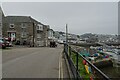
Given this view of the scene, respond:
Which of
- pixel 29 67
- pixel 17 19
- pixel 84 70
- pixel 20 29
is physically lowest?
pixel 29 67

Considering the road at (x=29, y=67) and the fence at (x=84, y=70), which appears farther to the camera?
the road at (x=29, y=67)

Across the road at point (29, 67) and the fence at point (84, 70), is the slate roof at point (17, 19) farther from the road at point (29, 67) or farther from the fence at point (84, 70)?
the fence at point (84, 70)

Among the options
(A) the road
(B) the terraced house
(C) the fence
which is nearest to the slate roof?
(B) the terraced house

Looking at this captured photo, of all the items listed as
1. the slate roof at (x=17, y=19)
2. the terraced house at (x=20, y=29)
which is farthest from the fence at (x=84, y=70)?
the slate roof at (x=17, y=19)

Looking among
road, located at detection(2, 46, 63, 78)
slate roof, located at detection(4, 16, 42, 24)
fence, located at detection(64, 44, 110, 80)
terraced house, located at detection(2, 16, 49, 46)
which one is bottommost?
road, located at detection(2, 46, 63, 78)

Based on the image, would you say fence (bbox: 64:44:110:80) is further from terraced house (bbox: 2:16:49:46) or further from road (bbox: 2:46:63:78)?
terraced house (bbox: 2:16:49:46)

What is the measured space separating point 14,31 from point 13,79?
70266mm

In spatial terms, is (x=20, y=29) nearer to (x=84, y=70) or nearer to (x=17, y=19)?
(x=17, y=19)

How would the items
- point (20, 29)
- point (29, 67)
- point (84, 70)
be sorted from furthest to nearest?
1. point (20, 29)
2. point (29, 67)
3. point (84, 70)

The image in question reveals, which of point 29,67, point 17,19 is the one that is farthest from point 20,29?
point 29,67

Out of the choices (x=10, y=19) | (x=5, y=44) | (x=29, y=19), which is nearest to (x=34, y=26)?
(x=29, y=19)

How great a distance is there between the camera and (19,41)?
73.9 meters

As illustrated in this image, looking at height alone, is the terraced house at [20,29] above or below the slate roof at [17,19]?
below

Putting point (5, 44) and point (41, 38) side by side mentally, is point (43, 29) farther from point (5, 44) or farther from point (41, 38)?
point (5, 44)
